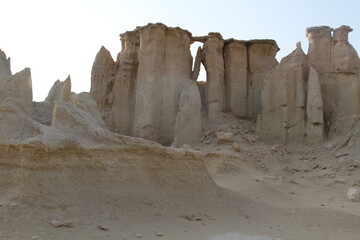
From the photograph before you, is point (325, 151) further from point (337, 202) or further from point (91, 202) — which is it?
point (91, 202)

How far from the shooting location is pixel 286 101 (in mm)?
18297

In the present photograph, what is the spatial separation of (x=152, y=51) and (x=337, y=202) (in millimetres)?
11273

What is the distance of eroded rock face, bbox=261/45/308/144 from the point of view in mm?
18047

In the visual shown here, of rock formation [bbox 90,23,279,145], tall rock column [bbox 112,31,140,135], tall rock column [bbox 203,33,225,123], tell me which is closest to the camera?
rock formation [bbox 90,23,279,145]

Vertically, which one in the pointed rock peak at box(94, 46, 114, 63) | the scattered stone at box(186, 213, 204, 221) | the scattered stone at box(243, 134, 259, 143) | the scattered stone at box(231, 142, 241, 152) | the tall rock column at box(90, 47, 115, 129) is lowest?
the scattered stone at box(186, 213, 204, 221)

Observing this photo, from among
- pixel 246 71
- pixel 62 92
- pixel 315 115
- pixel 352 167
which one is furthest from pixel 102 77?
pixel 352 167

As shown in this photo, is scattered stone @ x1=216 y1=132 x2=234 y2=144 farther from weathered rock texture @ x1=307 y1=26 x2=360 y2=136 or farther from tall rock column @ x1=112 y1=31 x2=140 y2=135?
tall rock column @ x1=112 y1=31 x2=140 y2=135

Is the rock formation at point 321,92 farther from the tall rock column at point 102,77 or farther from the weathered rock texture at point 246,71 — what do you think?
the tall rock column at point 102,77

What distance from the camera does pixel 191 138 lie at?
18031 mm

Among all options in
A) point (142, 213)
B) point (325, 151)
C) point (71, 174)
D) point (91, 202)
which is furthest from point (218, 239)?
point (325, 151)

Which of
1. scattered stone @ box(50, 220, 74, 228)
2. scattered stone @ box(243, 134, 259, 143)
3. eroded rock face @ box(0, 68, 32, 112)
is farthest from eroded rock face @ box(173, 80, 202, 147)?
scattered stone @ box(50, 220, 74, 228)

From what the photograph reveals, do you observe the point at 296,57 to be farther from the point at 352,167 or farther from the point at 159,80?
the point at 159,80

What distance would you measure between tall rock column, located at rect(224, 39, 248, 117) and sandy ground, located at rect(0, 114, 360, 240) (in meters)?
6.08

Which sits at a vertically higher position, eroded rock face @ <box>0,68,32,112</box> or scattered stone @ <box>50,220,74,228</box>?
eroded rock face @ <box>0,68,32,112</box>
